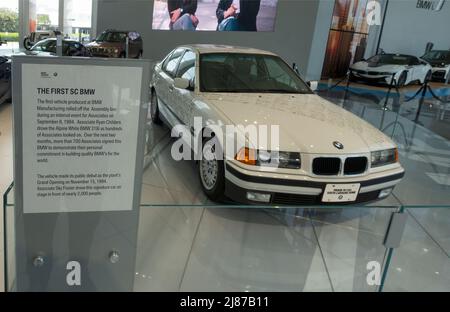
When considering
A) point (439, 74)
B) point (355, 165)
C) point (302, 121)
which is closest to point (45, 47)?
point (302, 121)

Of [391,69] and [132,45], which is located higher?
[391,69]

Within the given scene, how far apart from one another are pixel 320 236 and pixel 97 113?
1.62 meters

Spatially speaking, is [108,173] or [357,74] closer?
[108,173]

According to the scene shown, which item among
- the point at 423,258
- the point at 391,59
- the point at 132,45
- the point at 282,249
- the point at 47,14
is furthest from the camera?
the point at 47,14

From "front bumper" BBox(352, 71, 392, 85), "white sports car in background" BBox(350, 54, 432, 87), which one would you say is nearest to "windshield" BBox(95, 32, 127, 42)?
"white sports car in background" BBox(350, 54, 432, 87)

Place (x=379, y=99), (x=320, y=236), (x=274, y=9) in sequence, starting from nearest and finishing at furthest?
(x=320, y=236), (x=379, y=99), (x=274, y=9)

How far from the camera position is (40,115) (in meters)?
1.30

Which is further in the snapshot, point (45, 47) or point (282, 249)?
point (45, 47)

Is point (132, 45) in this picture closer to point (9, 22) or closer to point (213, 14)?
point (213, 14)

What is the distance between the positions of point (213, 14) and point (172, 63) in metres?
8.65

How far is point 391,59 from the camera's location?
10.5 m
